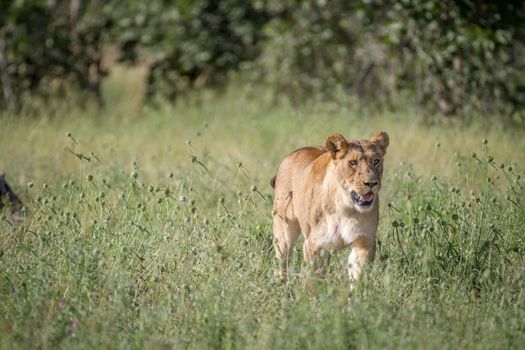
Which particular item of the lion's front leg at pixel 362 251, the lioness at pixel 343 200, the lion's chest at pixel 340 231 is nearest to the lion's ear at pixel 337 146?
the lioness at pixel 343 200

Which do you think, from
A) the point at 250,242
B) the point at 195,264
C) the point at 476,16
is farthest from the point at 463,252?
the point at 476,16

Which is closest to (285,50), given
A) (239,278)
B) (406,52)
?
(406,52)

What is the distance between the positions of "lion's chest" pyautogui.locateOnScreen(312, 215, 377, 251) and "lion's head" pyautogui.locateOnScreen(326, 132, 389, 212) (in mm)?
116

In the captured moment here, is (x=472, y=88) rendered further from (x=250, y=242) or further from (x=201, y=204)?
(x=250, y=242)

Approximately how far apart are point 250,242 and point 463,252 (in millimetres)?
1259

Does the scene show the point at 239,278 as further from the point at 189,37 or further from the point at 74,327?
the point at 189,37

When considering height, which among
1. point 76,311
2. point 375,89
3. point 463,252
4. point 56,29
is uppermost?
point 76,311

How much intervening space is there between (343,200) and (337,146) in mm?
300

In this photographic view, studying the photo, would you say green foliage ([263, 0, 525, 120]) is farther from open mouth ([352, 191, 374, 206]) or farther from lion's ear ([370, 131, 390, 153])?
open mouth ([352, 191, 374, 206])

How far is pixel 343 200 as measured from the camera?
455cm

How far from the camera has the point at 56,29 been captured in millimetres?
12453

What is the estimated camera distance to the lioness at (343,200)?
4.46 m

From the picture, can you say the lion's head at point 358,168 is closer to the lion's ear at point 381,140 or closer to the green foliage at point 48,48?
the lion's ear at point 381,140

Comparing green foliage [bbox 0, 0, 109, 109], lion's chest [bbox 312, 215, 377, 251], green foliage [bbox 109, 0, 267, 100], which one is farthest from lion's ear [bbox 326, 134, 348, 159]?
green foliage [bbox 0, 0, 109, 109]
